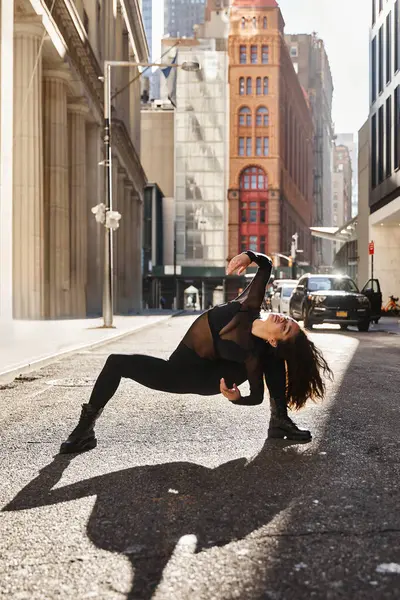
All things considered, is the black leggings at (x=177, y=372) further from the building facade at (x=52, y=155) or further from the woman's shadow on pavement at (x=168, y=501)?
the building facade at (x=52, y=155)

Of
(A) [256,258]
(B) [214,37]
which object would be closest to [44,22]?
(A) [256,258]

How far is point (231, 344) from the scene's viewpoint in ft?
15.8

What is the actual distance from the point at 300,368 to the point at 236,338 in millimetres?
581

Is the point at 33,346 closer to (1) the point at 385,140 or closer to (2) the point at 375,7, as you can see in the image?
(1) the point at 385,140

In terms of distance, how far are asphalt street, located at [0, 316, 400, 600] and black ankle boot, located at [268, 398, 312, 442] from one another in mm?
93

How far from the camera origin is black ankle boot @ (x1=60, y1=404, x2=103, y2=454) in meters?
5.13

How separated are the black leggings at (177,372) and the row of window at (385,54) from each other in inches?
1367

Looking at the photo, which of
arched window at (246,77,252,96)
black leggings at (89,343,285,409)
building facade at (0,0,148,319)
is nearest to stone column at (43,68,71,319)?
building facade at (0,0,148,319)

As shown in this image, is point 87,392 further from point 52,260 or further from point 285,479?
point 52,260

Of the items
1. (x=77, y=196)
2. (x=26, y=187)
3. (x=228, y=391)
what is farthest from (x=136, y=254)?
(x=228, y=391)

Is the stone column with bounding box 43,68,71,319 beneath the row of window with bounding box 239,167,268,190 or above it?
beneath

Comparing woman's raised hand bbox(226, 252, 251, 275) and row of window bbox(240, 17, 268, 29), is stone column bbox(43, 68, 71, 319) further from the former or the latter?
row of window bbox(240, 17, 268, 29)

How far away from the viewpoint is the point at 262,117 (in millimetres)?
93438

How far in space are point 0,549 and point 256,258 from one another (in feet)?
8.93
